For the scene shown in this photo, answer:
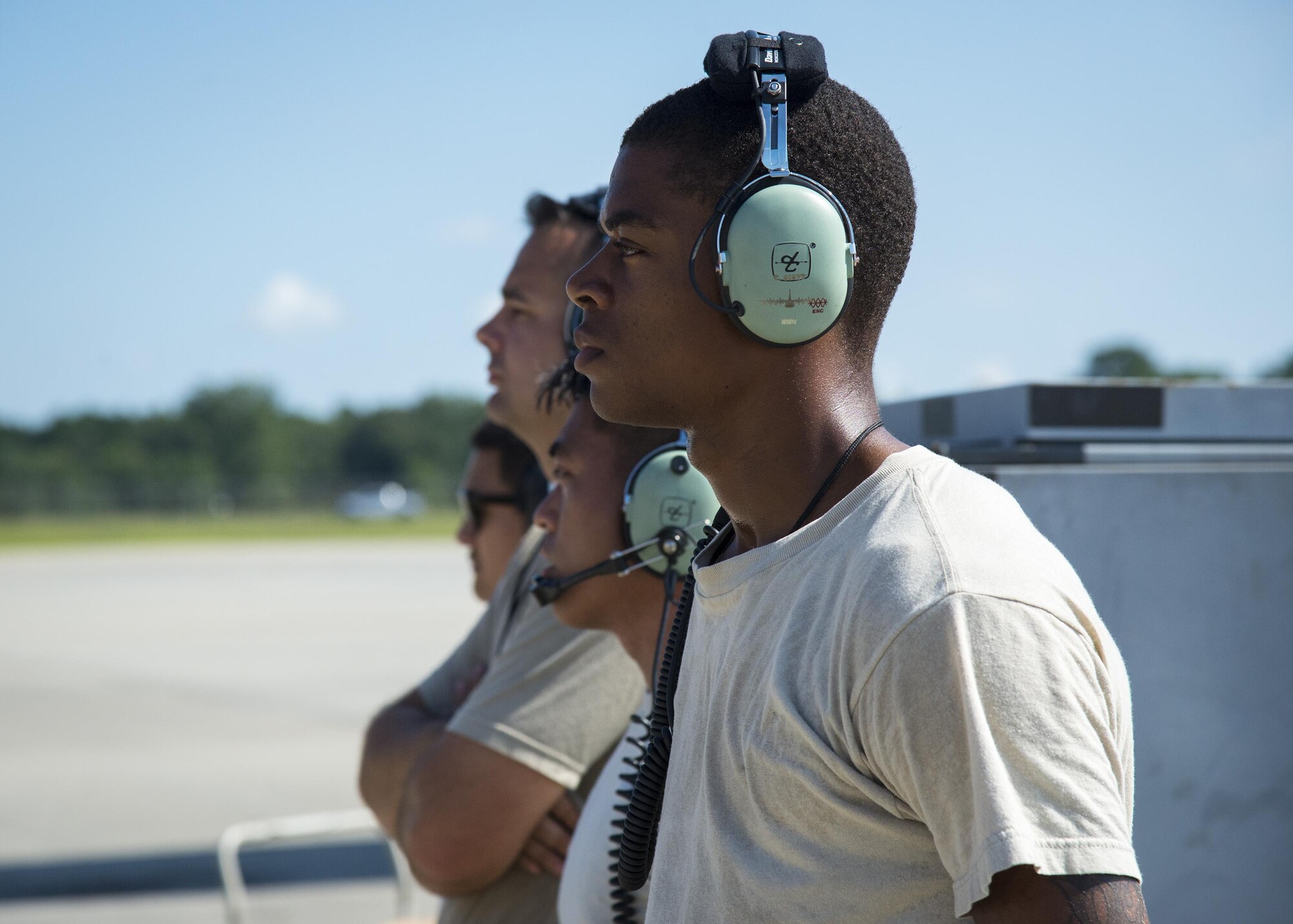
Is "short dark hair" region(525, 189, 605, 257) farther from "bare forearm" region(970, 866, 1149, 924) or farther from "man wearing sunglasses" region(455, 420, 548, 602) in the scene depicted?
"bare forearm" region(970, 866, 1149, 924)

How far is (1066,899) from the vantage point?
109 cm

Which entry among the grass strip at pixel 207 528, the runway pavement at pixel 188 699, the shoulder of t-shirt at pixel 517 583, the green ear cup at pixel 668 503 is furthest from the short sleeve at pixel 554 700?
the grass strip at pixel 207 528

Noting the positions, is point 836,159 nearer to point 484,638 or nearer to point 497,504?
point 484,638

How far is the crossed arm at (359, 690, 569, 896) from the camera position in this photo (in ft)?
8.41

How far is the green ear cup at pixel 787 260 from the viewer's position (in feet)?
4.71

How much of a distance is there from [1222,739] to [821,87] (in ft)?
5.20

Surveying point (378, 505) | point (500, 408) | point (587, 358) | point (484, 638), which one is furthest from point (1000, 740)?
point (378, 505)

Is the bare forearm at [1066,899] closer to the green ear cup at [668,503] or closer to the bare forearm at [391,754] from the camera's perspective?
the green ear cup at [668,503]

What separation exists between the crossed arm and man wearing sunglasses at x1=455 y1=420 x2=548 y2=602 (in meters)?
1.05

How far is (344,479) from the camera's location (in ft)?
245

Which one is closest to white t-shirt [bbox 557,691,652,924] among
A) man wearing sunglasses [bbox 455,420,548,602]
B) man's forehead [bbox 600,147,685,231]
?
man's forehead [bbox 600,147,685,231]

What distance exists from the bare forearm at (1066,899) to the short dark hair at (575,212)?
2.42 metres

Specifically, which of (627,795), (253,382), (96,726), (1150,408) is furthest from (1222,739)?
(253,382)

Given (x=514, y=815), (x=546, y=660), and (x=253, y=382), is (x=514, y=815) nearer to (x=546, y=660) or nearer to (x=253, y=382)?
(x=546, y=660)
